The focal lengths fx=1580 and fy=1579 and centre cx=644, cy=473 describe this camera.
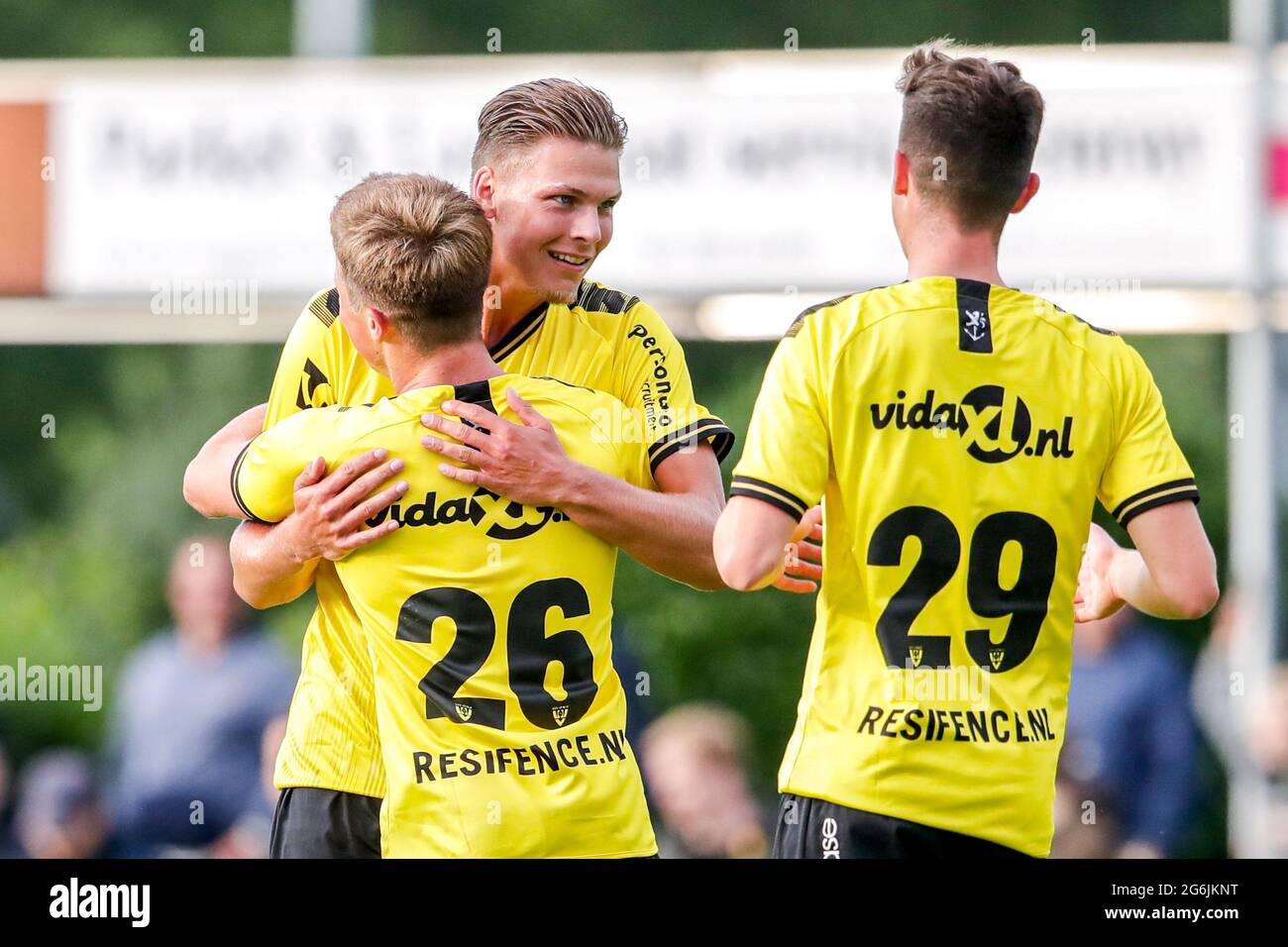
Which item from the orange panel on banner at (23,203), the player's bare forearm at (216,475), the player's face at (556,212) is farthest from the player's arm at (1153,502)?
the orange panel on banner at (23,203)

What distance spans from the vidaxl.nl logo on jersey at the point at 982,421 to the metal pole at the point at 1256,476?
135 inches

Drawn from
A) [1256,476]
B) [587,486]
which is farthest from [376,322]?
[1256,476]

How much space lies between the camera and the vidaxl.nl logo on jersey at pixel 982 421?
2324mm

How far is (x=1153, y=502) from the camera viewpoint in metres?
2.38

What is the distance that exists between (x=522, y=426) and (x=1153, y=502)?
96cm

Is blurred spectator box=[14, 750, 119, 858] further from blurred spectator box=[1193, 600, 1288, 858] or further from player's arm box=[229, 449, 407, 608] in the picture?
blurred spectator box=[1193, 600, 1288, 858]

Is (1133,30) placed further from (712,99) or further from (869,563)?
(869,563)

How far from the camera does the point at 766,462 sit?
2289 millimetres

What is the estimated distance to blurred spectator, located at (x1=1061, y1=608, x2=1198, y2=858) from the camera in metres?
4.85

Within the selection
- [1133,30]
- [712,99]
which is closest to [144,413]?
[712,99]

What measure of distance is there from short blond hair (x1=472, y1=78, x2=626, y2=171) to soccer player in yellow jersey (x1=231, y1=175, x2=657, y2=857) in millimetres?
370

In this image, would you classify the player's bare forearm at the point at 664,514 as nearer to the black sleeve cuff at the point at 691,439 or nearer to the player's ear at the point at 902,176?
the black sleeve cuff at the point at 691,439
